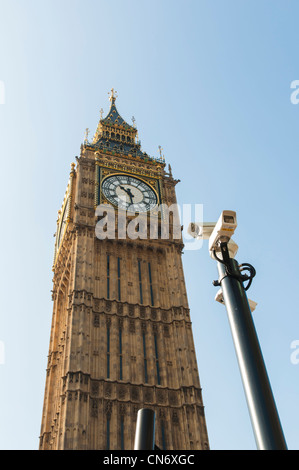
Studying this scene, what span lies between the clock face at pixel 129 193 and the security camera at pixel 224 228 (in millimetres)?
32429

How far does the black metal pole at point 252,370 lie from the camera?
4.08 metres

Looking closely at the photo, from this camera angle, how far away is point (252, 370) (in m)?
4.38

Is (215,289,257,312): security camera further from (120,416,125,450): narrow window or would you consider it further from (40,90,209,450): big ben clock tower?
(120,416,125,450): narrow window

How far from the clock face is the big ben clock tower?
3.4 inches

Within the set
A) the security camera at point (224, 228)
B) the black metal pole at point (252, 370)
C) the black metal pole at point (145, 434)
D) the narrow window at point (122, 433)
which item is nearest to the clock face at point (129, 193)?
the narrow window at point (122, 433)

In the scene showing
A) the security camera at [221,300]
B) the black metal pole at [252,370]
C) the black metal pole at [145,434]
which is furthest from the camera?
the security camera at [221,300]

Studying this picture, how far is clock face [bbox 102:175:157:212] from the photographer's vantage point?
126 feet

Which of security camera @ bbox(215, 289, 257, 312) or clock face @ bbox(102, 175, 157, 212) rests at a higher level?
clock face @ bbox(102, 175, 157, 212)

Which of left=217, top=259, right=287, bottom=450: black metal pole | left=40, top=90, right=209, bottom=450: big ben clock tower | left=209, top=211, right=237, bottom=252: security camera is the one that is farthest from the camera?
left=40, top=90, right=209, bottom=450: big ben clock tower

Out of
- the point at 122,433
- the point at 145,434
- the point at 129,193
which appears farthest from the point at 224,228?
the point at 129,193

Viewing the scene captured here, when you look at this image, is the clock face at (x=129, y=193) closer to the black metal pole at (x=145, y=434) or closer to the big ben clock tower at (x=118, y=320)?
the big ben clock tower at (x=118, y=320)

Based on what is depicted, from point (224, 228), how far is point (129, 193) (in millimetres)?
34581

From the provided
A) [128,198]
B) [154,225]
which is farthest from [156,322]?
[128,198]

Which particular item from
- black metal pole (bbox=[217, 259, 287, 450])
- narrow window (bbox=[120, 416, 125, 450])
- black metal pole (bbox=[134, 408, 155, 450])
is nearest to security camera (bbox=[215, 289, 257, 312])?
black metal pole (bbox=[217, 259, 287, 450])
